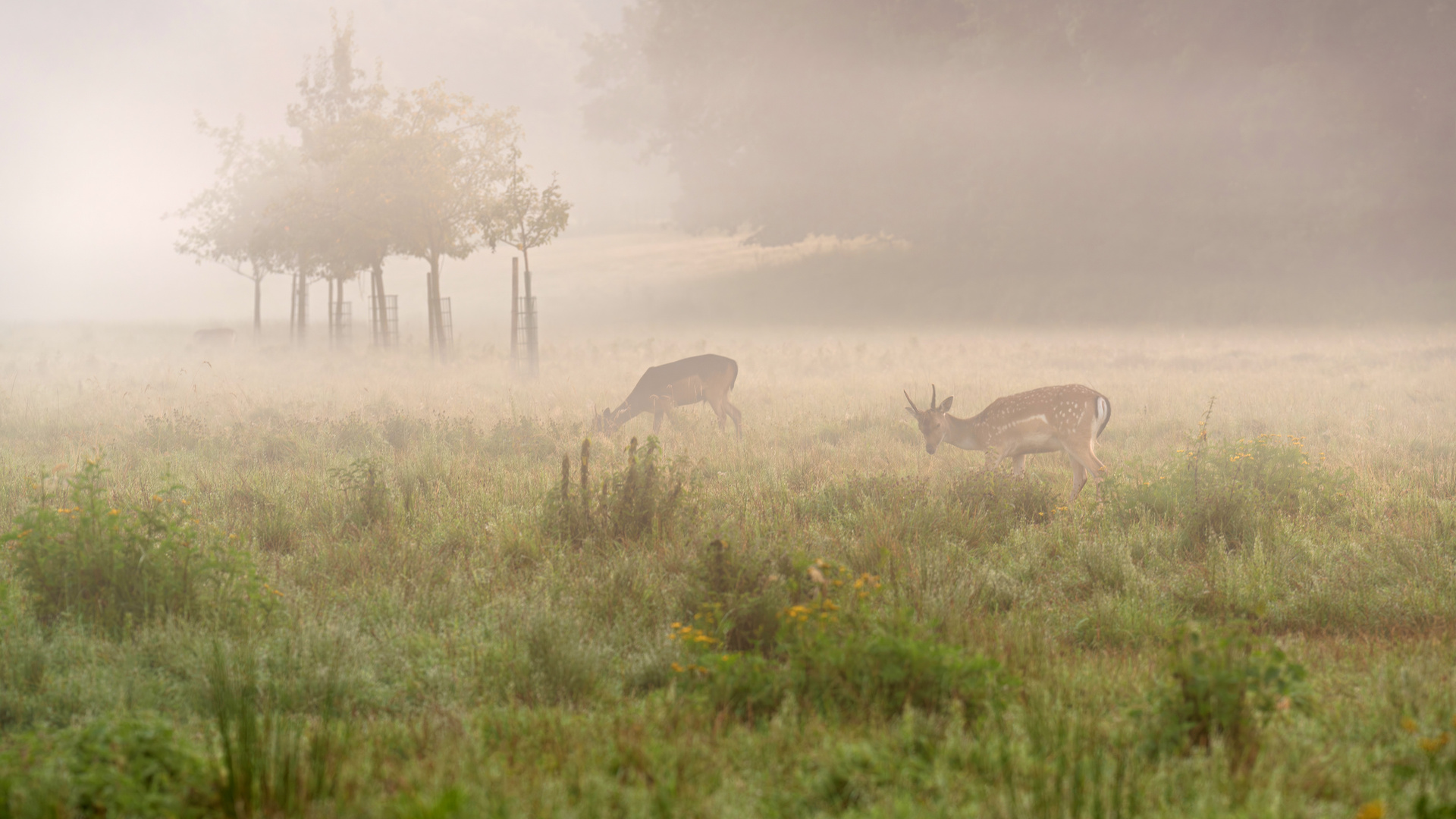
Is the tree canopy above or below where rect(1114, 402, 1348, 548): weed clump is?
above

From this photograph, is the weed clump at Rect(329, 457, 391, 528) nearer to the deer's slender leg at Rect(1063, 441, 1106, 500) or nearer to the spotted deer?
the spotted deer

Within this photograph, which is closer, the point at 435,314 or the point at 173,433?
the point at 173,433

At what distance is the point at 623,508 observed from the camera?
632 cm

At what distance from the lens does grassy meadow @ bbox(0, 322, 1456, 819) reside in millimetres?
2869

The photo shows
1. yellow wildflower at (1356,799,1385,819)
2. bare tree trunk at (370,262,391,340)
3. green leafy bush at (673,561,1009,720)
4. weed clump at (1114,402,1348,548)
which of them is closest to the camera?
yellow wildflower at (1356,799,1385,819)

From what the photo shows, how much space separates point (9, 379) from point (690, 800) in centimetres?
2071

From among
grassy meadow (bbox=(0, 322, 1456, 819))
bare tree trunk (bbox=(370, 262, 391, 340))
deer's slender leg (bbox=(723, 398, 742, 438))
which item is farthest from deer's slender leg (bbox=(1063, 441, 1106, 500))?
bare tree trunk (bbox=(370, 262, 391, 340))

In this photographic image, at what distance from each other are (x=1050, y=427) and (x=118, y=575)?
7.33m

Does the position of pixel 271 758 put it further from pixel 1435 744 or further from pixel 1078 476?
pixel 1078 476

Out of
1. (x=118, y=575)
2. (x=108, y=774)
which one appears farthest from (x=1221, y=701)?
(x=118, y=575)

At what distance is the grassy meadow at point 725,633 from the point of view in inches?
113

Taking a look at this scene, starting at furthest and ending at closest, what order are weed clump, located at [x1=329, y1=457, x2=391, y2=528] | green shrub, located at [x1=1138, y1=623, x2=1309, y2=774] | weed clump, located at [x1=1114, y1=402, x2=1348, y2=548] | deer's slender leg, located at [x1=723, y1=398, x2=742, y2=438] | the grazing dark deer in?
the grazing dark deer
deer's slender leg, located at [x1=723, y1=398, x2=742, y2=438]
weed clump, located at [x1=329, y1=457, x2=391, y2=528]
weed clump, located at [x1=1114, y1=402, x2=1348, y2=548]
green shrub, located at [x1=1138, y1=623, x2=1309, y2=774]

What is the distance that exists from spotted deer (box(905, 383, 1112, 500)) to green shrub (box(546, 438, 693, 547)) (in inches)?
130

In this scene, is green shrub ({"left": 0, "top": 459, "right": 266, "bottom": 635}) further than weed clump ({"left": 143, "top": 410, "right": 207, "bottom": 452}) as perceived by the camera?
No
